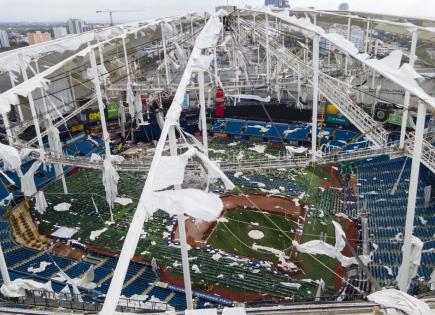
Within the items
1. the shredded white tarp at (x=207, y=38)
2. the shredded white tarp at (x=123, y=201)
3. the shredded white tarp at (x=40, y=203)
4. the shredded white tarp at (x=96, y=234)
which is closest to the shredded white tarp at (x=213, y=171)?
the shredded white tarp at (x=207, y=38)

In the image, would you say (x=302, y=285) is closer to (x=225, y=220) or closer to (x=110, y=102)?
(x=225, y=220)

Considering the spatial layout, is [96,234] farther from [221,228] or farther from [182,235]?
[182,235]

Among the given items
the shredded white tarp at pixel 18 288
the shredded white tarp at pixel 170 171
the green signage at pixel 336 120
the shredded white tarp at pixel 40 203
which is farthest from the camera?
the green signage at pixel 336 120

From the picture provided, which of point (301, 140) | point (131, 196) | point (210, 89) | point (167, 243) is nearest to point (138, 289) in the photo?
point (167, 243)

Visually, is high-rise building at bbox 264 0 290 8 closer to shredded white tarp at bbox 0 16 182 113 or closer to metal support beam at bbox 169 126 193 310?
shredded white tarp at bbox 0 16 182 113

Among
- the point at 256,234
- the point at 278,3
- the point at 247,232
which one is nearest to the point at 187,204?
the point at 256,234

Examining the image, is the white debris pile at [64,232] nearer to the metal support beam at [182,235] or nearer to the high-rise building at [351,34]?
the metal support beam at [182,235]

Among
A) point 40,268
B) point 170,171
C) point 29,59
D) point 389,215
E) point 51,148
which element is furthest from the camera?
point 51,148

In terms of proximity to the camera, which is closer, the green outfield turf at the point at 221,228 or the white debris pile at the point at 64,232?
the green outfield turf at the point at 221,228

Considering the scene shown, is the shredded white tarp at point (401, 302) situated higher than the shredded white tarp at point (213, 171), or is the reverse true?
the shredded white tarp at point (213, 171)
